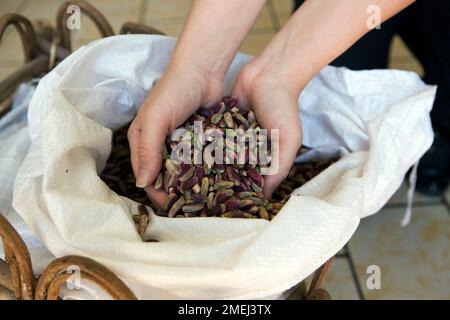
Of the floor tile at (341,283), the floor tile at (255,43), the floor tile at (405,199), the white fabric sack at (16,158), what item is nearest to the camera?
the white fabric sack at (16,158)

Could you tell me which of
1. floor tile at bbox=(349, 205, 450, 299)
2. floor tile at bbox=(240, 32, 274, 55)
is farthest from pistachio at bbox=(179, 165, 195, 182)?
floor tile at bbox=(240, 32, 274, 55)

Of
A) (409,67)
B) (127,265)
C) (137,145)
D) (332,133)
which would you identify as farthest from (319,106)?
(409,67)

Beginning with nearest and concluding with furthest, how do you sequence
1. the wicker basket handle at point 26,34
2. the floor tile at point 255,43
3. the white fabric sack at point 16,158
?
1. the white fabric sack at point 16,158
2. the wicker basket handle at point 26,34
3. the floor tile at point 255,43

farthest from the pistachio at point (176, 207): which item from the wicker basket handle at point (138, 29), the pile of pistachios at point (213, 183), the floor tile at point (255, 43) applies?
the floor tile at point (255, 43)

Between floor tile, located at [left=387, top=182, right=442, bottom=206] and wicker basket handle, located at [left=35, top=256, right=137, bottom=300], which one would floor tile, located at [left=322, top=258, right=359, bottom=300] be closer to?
floor tile, located at [left=387, top=182, right=442, bottom=206]

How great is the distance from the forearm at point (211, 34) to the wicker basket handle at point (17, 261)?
0.30 metres

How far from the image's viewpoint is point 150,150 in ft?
1.65

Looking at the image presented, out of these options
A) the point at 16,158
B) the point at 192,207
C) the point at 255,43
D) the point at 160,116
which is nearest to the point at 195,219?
the point at 192,207

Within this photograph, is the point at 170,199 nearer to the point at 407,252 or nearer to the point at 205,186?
the point at 205,186

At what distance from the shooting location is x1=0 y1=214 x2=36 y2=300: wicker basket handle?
382mm

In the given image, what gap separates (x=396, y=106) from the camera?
22.5 inches

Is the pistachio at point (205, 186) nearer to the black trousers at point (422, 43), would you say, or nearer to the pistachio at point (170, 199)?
the pistachio at point (170, 199)

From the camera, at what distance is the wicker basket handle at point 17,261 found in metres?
0.38

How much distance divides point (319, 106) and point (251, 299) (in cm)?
31
